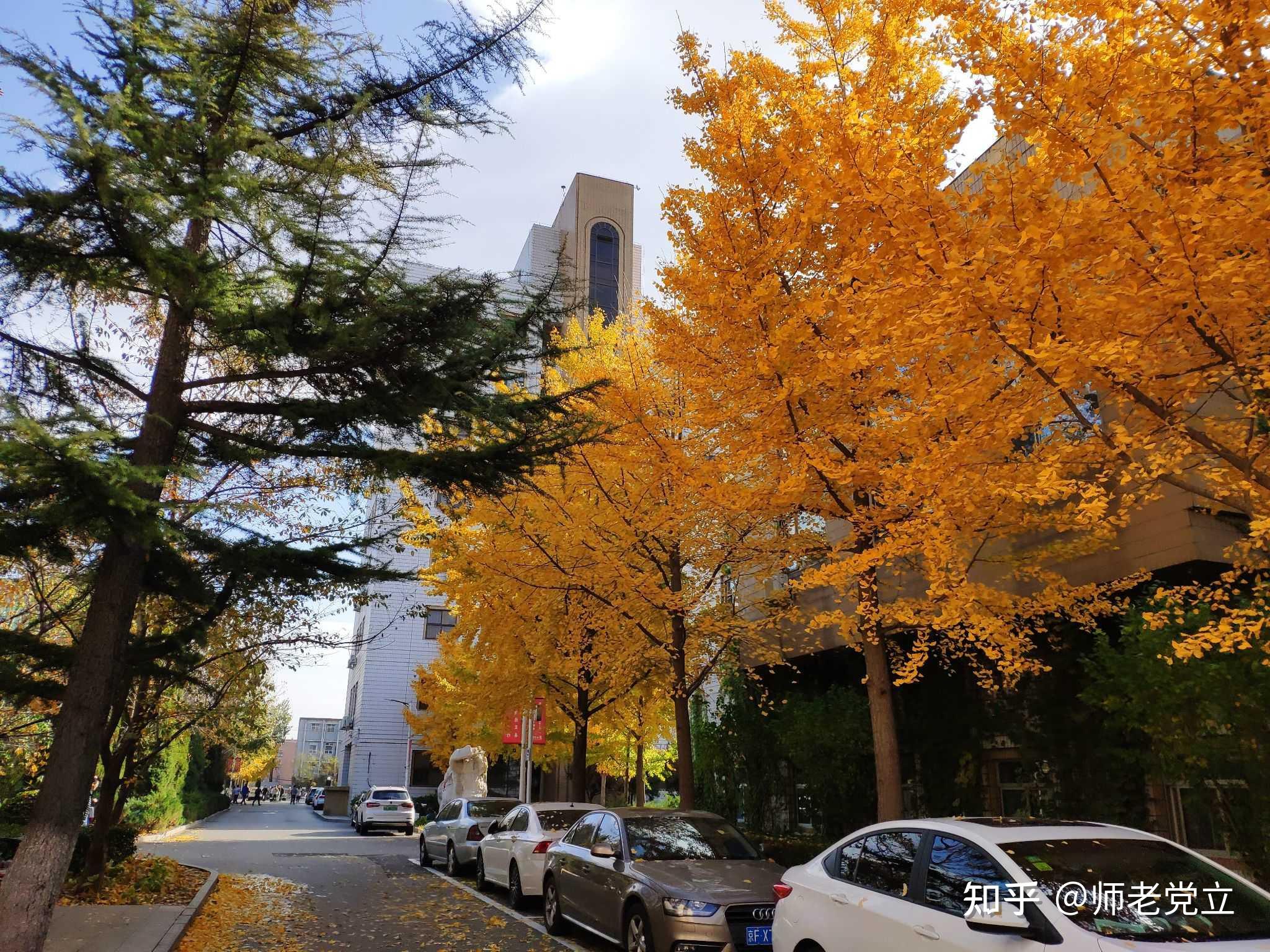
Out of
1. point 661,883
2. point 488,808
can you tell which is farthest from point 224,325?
point 488,808

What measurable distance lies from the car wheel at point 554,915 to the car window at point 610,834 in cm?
109

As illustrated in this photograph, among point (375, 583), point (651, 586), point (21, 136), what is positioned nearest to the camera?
point (21, 136)

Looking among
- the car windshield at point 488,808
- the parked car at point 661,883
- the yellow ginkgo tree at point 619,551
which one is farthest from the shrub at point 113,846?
the parked car at point 661,883

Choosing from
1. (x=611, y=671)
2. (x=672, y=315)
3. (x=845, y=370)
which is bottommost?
(x=611, y=671)

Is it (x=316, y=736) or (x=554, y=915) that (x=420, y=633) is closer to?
(x=554, y=915)

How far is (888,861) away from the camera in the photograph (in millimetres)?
5516

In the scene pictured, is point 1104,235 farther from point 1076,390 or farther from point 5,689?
point 5,689

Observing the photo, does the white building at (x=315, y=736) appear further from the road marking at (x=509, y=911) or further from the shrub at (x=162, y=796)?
the road marking at (x=509, y=911)

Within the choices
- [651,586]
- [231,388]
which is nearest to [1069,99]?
[651,586]

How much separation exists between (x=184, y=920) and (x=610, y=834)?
5132mm

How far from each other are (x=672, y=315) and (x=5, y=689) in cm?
777

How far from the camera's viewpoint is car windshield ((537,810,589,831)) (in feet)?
40.5

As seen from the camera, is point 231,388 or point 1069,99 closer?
point 1069,99

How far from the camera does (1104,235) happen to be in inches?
217
